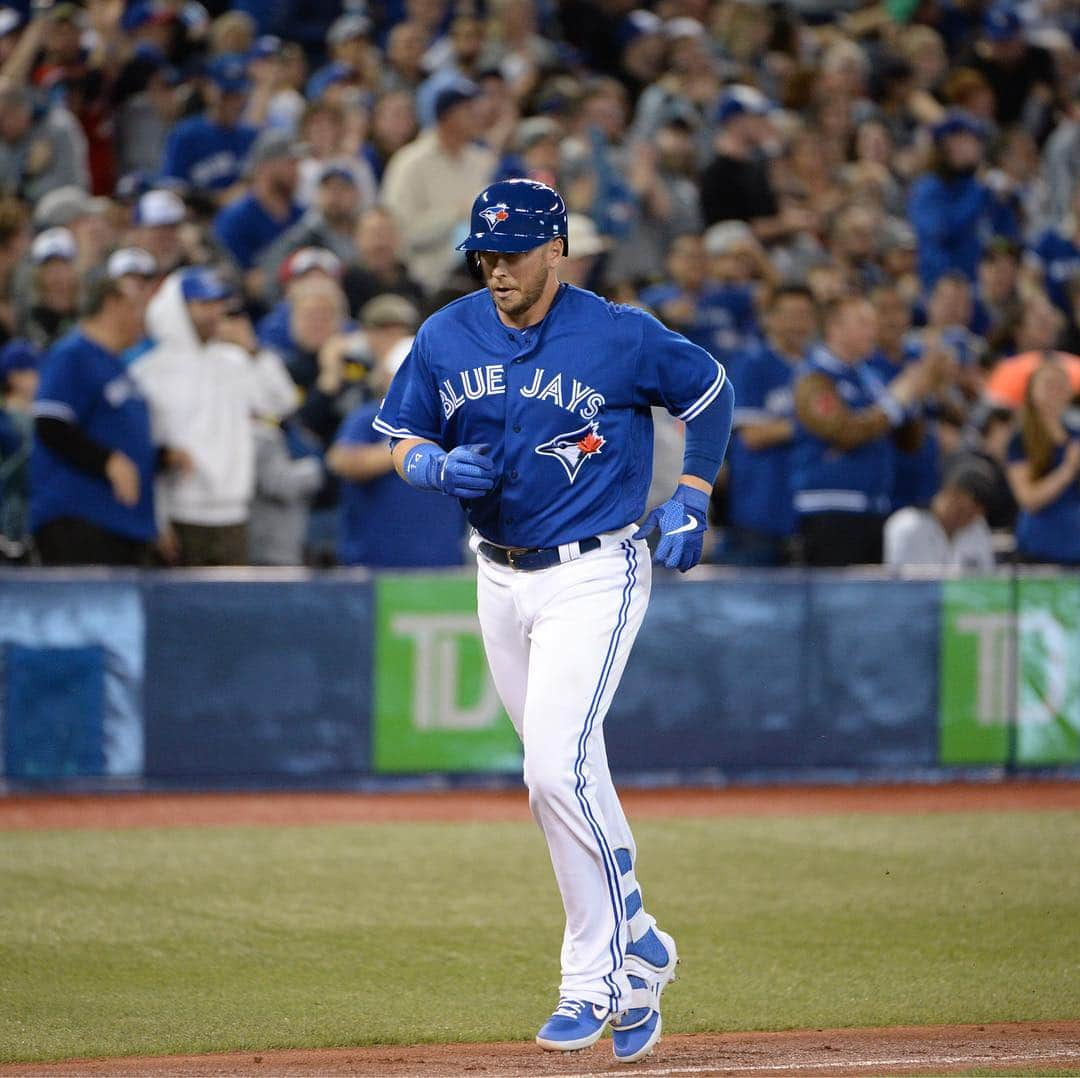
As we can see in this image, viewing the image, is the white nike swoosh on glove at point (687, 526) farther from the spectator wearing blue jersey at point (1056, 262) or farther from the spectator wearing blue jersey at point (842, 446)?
the spectator wearing blue jersey at point (1056, 262)

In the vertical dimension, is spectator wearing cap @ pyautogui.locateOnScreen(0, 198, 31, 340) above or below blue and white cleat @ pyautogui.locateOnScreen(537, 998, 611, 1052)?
above

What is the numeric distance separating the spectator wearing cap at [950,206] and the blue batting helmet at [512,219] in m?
10.7

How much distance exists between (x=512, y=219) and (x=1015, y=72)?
46.5ft

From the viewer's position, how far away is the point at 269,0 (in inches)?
656

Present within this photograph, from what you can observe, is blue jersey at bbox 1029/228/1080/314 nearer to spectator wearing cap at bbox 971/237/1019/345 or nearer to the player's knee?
spectator wearing cap at bbox 971/237/1019/345

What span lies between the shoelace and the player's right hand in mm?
1448

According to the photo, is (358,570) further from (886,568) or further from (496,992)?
(496,992)


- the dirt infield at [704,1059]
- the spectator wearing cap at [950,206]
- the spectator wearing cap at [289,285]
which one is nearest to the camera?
the dirt infield at [704,1059]

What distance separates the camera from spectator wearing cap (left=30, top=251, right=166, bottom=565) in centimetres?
992

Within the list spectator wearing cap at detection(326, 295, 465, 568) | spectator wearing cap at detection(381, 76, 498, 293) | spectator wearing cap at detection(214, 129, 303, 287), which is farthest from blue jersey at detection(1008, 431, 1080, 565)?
spectator wearing cap at detection(214, 129, 303, 287)

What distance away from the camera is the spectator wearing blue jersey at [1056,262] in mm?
16094

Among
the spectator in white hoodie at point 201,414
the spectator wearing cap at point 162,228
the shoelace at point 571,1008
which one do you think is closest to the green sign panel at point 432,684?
the spectator in white hoodie at point 201,414

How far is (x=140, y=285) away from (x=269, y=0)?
22.1ft

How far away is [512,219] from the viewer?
5.53 meters
